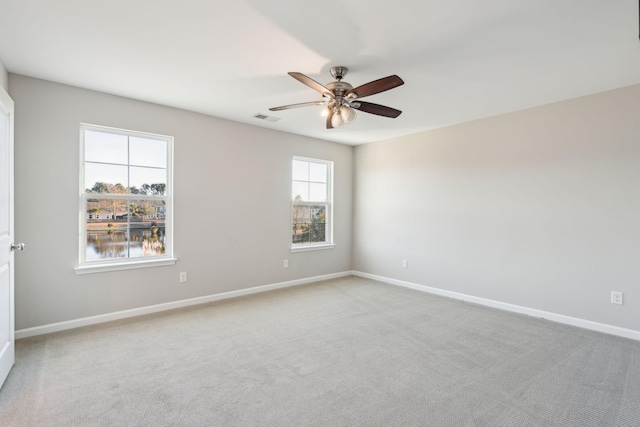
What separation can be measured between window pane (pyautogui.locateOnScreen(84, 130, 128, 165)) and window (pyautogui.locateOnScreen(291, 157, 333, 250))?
2.37 metres

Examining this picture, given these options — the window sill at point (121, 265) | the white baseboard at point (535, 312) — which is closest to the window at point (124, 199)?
the window sill at point (121, 265)

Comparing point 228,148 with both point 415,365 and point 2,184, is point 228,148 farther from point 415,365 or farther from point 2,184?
point 415,365

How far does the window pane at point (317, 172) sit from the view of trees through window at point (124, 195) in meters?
2.34

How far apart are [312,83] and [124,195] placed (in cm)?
256

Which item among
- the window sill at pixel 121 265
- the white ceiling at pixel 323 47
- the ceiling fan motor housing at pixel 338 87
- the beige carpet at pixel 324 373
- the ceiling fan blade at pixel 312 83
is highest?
the white ceiling at pixel 323 47

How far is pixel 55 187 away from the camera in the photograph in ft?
10.3

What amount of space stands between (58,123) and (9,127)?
85 cm

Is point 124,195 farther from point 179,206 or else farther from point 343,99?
point 343,99

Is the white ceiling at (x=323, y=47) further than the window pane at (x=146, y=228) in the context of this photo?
No

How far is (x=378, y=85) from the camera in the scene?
2369 millimetres

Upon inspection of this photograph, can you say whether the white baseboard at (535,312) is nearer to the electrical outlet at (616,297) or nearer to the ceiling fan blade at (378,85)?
the electrical outlet at (616,297)

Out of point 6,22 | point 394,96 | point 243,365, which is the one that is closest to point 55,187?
point 6,22

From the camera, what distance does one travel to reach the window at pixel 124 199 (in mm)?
3355

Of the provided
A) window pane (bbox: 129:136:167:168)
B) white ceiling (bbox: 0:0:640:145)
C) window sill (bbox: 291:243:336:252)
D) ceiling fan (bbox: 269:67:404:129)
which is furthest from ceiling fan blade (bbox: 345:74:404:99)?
window sill (bbox: 291:243:336:252)
